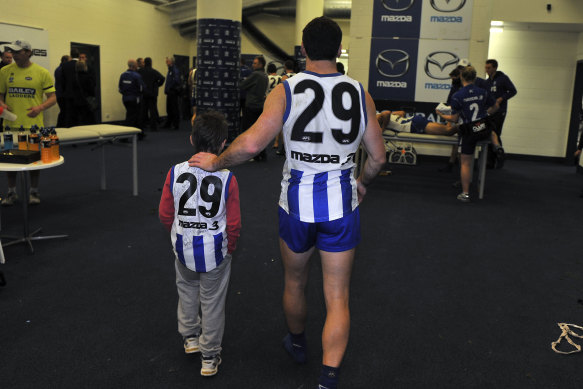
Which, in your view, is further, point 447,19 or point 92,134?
point 447,19

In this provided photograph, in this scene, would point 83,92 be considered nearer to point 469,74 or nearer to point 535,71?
point 469,74

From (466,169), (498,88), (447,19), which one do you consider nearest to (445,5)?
(447,19)

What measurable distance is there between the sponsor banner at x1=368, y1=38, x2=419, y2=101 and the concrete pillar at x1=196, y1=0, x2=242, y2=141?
7.52 ft

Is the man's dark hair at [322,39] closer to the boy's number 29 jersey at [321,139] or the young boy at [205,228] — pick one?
the boy's number 29 jersey at [321,139]

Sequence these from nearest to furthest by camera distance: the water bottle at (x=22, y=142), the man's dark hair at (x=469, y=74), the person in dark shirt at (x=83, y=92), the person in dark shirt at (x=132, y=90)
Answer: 1. the water bottle at (x=22, y=142)
2. the man's dark hair at (x=469, y=74)
3. the person in dark shirt at (x=83, y=92)
4. the person in dark shirt at (x=132, y=90)

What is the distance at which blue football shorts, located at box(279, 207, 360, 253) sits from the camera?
1835mm

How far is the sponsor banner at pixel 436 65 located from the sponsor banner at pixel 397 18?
0.26 m

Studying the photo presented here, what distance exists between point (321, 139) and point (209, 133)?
540mm

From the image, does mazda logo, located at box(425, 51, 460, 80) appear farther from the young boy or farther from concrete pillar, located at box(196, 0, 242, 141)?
the young boy

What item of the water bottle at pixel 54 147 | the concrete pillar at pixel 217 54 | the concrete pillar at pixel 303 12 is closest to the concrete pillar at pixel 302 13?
the concrete pillar at pixel 303 12

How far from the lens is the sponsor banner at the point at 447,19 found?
Answer: 7602 millimetres

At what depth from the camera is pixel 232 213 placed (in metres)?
2.15

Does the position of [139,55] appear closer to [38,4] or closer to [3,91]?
[38,4]

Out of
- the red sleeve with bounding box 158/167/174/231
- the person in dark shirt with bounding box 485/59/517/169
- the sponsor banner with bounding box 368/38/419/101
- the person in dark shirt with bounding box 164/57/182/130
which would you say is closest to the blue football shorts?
the red sleeve with bounding box 158/167/174/231
